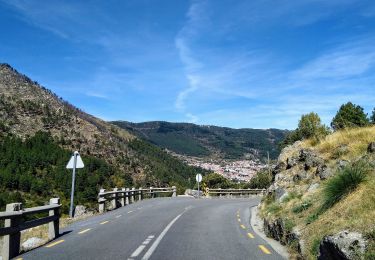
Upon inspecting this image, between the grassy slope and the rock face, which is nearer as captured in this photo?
the rock face

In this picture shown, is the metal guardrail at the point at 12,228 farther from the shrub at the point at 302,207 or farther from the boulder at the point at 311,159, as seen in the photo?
the boulder at the point at 311,159

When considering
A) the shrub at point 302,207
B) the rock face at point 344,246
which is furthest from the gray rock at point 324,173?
the rock face at point 344,246

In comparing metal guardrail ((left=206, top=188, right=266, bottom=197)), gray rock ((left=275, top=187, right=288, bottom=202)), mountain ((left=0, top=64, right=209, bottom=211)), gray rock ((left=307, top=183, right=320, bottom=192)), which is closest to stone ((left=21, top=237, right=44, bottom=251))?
gray rock ((left=307, top=183, right=320, bottom=192))

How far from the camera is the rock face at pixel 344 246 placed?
22.7 feet

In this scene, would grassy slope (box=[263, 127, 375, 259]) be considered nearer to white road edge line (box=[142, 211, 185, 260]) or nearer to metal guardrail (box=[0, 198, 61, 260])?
white road edge line (box=[142, 211, 185, 260])

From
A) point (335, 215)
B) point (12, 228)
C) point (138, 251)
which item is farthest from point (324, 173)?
point (12, 228)

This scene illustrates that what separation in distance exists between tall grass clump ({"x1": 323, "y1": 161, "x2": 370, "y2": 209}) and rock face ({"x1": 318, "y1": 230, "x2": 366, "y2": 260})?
2946 millimetres

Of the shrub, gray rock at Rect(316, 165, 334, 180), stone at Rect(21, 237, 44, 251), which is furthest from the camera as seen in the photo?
gray rock at Rect(316, 165, 334, 180)

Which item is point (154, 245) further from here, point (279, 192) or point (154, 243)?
point (279, 192)

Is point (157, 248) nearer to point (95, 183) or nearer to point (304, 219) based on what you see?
point (304, 219)

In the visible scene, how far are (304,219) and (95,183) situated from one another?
262 ft

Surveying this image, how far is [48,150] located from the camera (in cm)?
8744

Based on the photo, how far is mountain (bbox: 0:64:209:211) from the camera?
75125mm

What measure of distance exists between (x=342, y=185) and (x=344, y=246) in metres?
3.59
